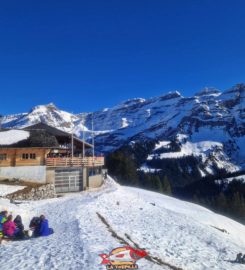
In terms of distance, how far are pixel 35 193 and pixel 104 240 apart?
2362 centimetres

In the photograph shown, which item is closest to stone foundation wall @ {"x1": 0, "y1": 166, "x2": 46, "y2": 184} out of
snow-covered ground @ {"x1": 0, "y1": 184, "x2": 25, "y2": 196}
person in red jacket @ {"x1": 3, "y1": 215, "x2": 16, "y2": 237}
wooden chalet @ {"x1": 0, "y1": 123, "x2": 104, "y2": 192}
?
wooden chalet @ {"x1": 0, "y1": 123, "x2": 104, "y2": 192}

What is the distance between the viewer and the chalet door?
47719 millimetres

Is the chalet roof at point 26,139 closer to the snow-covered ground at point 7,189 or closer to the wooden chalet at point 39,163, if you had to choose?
the wooden chalet at point 39,163

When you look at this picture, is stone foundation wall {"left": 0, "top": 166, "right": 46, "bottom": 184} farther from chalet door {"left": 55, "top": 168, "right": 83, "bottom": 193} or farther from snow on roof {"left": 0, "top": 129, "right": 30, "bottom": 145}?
snow on roof {"left": 0, "top": 129, "right": 30, "bottom": 145}

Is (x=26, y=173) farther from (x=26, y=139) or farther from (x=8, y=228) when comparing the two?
(x=8, y=228)

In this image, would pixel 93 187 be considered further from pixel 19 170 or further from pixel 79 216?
pixel 79 216

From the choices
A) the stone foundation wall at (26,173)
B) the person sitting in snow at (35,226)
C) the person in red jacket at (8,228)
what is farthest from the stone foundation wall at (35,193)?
the person in red jacket at (8,228)

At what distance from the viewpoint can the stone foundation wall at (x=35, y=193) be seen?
39.0m

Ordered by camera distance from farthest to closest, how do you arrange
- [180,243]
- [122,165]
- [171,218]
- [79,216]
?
[122,165], [171,218], [79,216], [180,243]

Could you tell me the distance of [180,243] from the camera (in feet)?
73.3

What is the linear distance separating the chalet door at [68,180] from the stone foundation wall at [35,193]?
3.26 meters

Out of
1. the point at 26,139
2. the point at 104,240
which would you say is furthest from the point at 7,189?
the point at 104,240

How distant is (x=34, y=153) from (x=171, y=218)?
21739mm

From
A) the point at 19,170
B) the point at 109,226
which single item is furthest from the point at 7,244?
the point at 19,170
